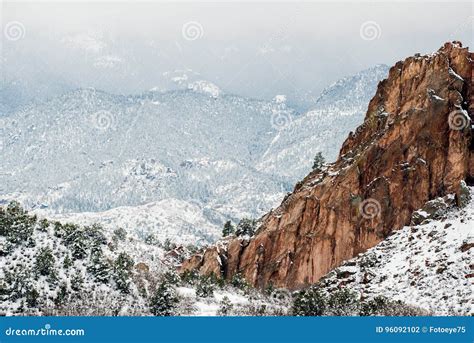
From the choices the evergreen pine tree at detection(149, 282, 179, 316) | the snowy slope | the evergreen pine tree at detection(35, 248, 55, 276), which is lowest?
the evergreen pine tree at detection(149, 282, 179, 316)

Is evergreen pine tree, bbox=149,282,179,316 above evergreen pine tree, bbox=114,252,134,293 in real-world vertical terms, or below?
below

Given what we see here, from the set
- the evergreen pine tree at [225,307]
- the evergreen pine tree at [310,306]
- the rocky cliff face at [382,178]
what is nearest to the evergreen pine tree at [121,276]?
the evergreen pine tree at [225,307]

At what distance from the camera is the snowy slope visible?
373ft

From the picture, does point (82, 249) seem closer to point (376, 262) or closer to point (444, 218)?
point (376, 262)

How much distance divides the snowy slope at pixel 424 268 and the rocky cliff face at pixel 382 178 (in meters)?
7.73

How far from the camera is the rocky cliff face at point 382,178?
492ft

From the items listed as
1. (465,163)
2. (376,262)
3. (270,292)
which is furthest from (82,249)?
(465,163)

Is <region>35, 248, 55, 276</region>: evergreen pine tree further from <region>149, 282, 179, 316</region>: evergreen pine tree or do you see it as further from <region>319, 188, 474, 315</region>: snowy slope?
<region>319, 188, 474, 315</region>: snowy slope

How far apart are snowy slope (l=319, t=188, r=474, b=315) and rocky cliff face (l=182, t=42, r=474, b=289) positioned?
7734mm

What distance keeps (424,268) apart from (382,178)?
106ft

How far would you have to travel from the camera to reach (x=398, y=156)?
15488 centimetres

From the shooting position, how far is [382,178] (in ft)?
506

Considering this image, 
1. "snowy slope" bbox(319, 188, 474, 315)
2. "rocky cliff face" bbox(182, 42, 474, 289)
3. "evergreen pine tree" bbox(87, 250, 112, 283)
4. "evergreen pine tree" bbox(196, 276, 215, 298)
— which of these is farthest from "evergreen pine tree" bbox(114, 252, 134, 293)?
"rocky cliff face" bbox(182, 42, 474, 289)

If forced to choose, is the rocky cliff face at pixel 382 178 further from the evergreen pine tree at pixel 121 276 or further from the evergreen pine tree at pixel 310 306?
the evergreen pine tree at pixel 121 276
